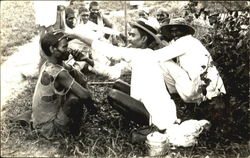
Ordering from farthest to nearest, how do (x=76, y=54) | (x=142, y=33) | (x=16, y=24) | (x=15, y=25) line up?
1. (x=16, y=24)
2. (x=15, y=25)
3. (x=76, y=54)
4. (x=142, y=33)

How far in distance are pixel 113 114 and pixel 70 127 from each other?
0.74 metres

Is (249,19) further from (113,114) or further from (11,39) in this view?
(11,39)

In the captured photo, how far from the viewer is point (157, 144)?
414 centimetres

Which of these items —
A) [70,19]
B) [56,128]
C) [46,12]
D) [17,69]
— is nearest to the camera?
[56,128]

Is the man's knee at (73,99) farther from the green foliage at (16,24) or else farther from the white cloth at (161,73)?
the green foliage at (16,24)

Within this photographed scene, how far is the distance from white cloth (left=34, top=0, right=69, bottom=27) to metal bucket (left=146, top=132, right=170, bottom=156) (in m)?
3.81

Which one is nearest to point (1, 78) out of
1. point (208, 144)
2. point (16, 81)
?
point (16, 81)

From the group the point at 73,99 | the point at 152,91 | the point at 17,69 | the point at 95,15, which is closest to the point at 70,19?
the point at 95,15

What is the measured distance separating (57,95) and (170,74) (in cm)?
133

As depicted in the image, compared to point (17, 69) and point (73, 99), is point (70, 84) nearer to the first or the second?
point (73, 99)

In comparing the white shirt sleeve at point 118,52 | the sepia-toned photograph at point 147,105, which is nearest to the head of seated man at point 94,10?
the sepia-toned photograph at point 147,105

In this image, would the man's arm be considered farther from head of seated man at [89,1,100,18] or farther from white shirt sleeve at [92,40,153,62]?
head of seated man at [89,1,100,18]

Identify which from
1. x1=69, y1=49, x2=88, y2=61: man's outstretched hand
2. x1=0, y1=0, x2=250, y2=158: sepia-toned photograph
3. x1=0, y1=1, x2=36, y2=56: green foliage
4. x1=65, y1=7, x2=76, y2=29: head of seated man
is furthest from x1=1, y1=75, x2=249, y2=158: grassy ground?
x1=0, y1=1, x2=36, y2=56: green foliage

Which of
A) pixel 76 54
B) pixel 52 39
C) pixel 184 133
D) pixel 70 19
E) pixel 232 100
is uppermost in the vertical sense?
pixel 52 39
